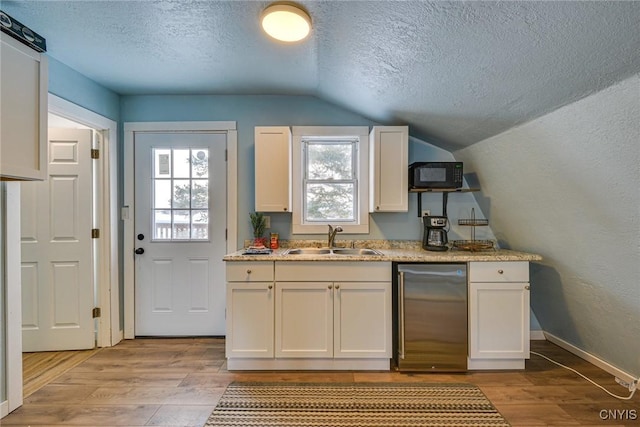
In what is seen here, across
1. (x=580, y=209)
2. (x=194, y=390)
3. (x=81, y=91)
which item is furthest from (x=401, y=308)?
(x=81, y=91)

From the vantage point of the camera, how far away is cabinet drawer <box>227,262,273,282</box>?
218 cm

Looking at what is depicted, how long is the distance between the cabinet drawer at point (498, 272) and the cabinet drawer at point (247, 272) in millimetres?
1569

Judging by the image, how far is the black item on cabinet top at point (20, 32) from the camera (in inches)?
54.3

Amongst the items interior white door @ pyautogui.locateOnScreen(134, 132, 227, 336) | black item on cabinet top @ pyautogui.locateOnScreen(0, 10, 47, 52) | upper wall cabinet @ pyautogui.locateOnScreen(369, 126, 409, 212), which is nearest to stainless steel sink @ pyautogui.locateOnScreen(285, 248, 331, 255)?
upper wall cabinet @ pyautogui.locateOnScreen(369, 126, 409, 212)

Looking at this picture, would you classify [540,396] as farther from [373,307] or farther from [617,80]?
[617,80]

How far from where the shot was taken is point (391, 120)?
2.65m

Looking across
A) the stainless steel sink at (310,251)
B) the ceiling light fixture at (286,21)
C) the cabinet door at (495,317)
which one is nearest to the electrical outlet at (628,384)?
the cabinet door at (495,317)

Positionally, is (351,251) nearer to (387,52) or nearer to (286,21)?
(387,52)

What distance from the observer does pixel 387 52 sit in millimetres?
1740

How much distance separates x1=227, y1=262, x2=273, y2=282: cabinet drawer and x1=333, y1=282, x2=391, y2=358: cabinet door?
0.54 m

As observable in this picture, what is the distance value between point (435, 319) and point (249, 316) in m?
1.43

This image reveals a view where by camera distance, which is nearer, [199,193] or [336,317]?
[336,317]

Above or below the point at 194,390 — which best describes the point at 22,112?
above

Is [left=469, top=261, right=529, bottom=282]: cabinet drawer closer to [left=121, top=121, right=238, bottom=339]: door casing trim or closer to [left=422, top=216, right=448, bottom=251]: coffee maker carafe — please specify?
[left=422, top=216, right=448, bottom=251]: coffee maker carafe
